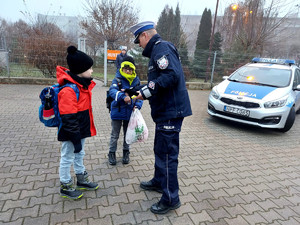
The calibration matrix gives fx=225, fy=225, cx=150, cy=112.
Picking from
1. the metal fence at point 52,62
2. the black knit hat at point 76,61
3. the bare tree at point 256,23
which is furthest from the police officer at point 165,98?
the bare tree at point 256,23

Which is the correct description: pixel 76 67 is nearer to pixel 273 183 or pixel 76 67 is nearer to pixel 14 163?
pixel 14 163

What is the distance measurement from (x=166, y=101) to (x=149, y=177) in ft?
4.41

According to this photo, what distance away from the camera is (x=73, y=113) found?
2285 mm

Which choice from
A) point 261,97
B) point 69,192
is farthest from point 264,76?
point 69,192

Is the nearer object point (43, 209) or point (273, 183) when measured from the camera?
point (43, 209)

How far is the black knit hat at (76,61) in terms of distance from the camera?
2.35 metres

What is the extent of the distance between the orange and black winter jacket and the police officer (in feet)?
2.12

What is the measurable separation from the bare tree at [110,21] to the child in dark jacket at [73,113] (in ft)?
46.3

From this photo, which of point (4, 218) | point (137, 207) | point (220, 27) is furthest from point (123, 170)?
point (220, 27)

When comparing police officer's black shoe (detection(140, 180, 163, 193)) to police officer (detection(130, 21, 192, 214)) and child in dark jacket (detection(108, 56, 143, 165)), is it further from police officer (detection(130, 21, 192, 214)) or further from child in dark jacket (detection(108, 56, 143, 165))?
child in dark jacket (detection(108, 56, 143, 165))

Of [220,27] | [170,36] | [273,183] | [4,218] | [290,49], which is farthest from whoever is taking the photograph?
[290,49]

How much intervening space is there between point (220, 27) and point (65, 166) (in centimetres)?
2445

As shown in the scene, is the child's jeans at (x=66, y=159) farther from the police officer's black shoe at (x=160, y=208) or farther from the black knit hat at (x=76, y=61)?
the police officer's black shoe at (x=160, y=208)

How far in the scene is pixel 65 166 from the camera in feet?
8.35
